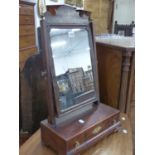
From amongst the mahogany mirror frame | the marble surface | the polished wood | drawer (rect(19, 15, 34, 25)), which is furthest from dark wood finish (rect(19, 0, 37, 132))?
the marble surface

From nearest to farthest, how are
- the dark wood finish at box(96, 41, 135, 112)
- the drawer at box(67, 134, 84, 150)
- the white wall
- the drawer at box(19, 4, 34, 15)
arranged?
the drawer at box(67, 134, 84, 150), the dark wood finish at box(96, 41, 135, 112), the drawer at box(19, 4, 34, 15), the white wall

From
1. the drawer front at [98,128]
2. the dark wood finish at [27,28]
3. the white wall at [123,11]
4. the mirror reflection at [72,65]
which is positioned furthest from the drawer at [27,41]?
the white wall at [123,11]

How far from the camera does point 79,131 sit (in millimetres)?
701

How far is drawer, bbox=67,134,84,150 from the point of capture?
0.66m

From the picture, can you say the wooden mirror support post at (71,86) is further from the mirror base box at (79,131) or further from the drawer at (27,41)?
the drawer at (27,41)

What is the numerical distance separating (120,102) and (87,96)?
304 mm

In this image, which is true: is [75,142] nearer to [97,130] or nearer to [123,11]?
[97,130]

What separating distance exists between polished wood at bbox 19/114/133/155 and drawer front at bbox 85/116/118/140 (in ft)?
0.17

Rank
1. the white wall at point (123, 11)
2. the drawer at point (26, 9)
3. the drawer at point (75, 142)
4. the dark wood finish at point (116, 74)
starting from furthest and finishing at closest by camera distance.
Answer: the white wall at point (123, 11), the drawer at point (26, 9), the dark wood finish at point (116, 74), the drawer at point (75, 142)

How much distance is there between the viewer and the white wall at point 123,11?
5215mm

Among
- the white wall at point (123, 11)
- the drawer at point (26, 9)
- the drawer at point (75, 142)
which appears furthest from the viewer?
the white wall at point (123, 11)

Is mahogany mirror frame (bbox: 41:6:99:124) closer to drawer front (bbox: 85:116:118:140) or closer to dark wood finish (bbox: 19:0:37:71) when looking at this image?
drawer front (bbox: 85:116:118:140)

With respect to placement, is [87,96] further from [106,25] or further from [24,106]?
[106,25]

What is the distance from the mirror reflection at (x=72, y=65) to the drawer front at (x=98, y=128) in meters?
0.11
